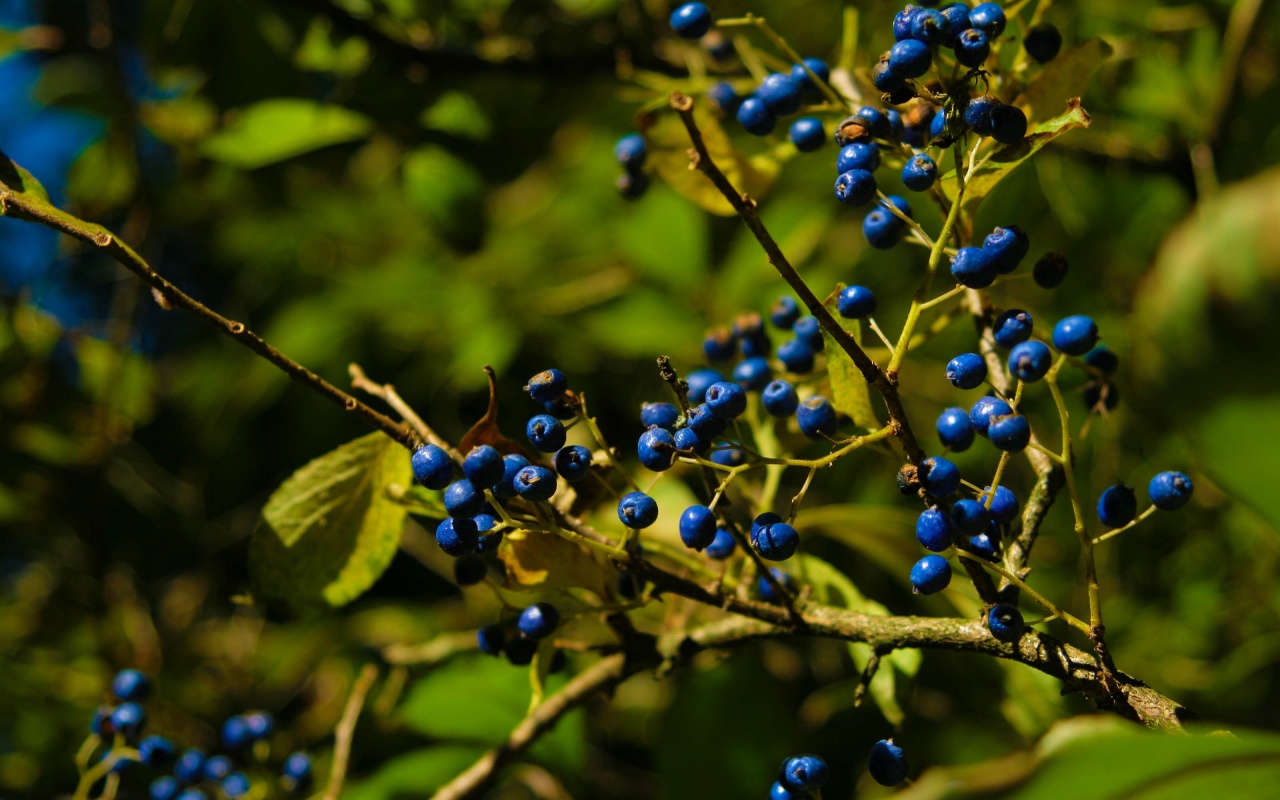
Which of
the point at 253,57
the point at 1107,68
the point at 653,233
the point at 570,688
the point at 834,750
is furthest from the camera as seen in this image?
the point at 653,233

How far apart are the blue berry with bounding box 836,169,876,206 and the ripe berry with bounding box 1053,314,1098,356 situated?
10.1 inches

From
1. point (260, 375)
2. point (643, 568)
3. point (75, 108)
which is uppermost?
point (643, 568)

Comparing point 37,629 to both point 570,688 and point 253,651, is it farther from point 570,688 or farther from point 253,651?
point 570,688

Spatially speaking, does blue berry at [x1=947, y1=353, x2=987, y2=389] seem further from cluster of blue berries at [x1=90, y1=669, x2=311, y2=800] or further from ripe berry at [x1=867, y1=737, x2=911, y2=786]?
cluster of blue berries at [x1=90, y1=669, x2=311, y2=800]

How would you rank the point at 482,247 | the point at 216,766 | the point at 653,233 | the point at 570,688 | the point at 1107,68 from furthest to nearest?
the point at 482,247 → the point at 653,233 → the point at 1107,68 → the point at 216,766 → the point at 570,688

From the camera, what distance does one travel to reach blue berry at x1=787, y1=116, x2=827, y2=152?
1.38 metres

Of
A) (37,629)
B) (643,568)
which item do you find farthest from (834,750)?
(37,629)

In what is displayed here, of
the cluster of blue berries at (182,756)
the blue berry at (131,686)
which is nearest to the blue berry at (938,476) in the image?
the cluster of blue berries at (182,756)

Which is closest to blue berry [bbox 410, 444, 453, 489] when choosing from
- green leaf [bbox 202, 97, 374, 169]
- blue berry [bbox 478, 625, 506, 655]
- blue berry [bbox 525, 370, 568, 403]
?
blue berry [bbox 525, 370, 568, 403]

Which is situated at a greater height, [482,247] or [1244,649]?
[482,247]

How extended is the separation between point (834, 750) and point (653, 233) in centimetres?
134

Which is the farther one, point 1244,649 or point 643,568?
point 1244,649

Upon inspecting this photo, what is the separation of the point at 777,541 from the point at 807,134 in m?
0.63

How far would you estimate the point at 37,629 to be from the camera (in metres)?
2.88
